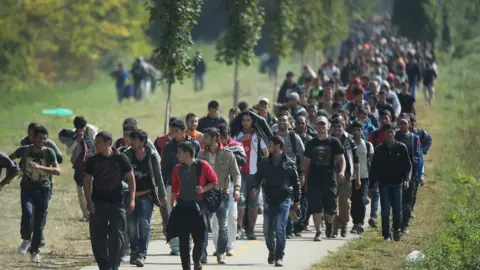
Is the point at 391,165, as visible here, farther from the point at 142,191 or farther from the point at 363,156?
the point at 142,191

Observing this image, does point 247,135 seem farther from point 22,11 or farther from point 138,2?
point 138,2

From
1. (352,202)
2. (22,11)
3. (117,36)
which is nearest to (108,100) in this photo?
(22,11)

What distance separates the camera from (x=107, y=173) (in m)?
15.5

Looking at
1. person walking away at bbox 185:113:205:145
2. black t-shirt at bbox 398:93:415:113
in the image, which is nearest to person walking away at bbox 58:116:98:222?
person walking away at bbox 185:113:205:145

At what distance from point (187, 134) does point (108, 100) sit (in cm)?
3747

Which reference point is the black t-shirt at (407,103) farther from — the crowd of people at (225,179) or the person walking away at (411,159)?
the person walking away at (411,159)

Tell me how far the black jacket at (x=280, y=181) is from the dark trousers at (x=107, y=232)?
250 centimetres

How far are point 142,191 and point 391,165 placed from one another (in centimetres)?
437

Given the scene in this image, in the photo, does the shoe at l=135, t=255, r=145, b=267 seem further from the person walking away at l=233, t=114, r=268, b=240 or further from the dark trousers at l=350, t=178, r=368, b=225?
the dark trousers at l=350, t=178, r=368, b=225

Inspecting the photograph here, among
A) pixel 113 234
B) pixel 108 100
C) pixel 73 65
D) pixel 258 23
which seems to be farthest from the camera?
pixel 73 65

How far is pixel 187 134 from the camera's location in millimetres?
19062

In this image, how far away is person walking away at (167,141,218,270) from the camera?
15719 millimetres

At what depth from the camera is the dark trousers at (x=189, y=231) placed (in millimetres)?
15703

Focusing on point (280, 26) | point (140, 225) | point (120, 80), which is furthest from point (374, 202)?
point (120, 80)
